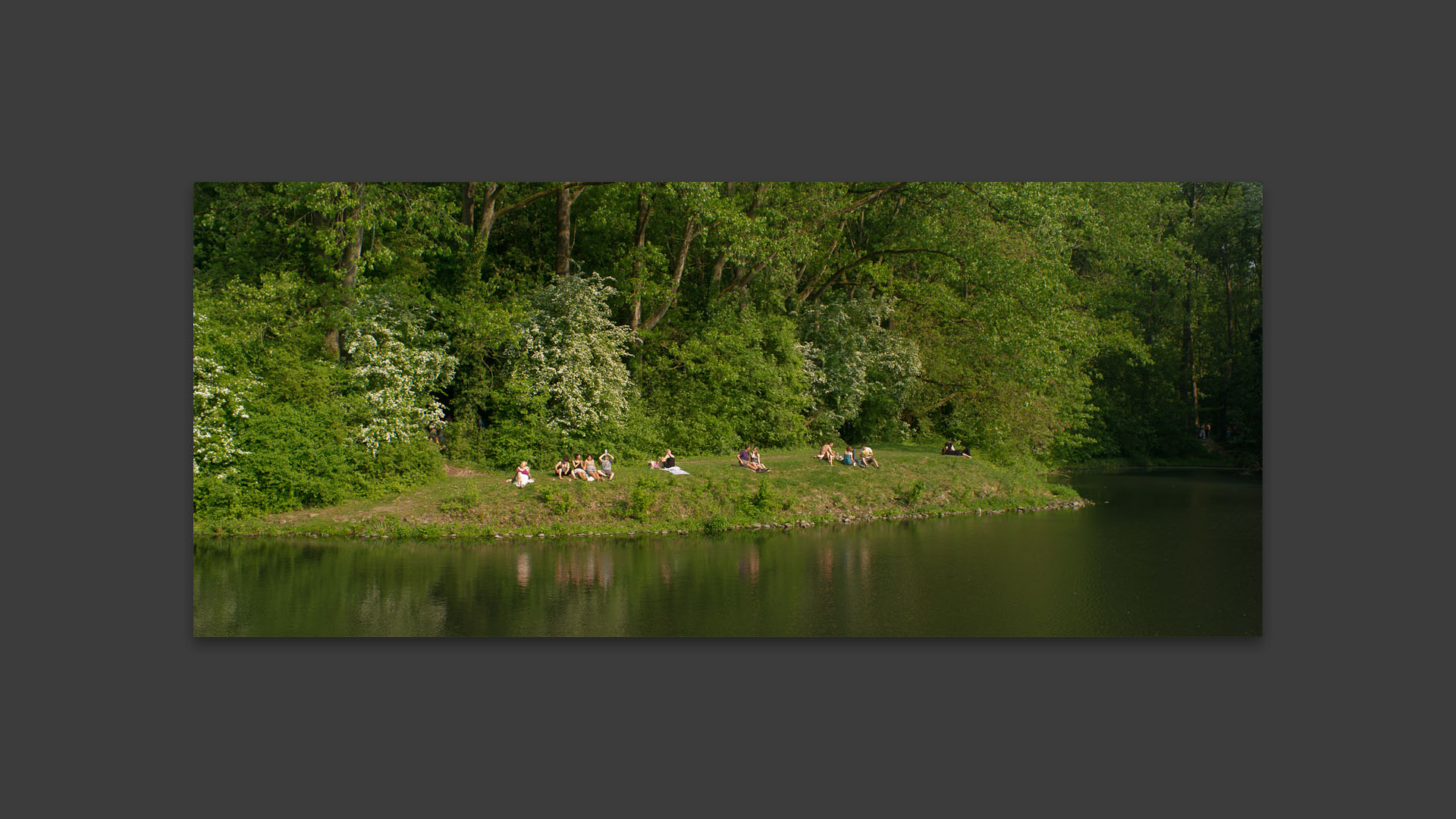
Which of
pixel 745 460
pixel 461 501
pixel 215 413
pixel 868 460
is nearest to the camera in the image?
pixel 215 413

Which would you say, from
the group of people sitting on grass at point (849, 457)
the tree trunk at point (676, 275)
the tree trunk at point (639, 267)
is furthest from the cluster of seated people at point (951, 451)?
the tree trunk at point (639, 267)

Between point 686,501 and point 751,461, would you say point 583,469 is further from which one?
point 751,461

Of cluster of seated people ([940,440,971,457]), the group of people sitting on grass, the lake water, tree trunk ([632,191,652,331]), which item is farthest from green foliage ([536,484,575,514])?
cluster of seated people ([940,440,971,457])

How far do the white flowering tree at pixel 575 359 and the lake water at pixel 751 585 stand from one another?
3.56 meters

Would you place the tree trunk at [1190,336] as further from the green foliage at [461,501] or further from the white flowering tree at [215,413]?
the white flowering tree at [215,413]

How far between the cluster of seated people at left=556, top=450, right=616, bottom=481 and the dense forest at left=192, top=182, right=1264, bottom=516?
770mm

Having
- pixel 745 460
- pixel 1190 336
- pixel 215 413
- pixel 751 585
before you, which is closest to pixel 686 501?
pixel 745 460

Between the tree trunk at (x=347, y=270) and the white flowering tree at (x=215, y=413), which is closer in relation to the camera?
the white flowering tree at (x=215, y=413)

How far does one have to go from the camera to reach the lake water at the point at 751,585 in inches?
425

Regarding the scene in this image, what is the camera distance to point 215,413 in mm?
14500

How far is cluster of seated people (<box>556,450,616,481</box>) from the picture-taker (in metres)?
17.5

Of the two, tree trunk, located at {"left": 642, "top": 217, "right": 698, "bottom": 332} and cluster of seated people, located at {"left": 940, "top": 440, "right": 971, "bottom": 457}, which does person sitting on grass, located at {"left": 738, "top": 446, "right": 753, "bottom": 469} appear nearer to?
tree trunk, located at {"left": 642, "top": 217, "right": 698, "bottom": 332}

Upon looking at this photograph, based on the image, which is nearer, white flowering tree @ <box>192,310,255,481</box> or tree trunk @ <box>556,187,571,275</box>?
white flowering tree @ <box>192,310,255,481</box>

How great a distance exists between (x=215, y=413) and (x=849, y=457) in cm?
1159
